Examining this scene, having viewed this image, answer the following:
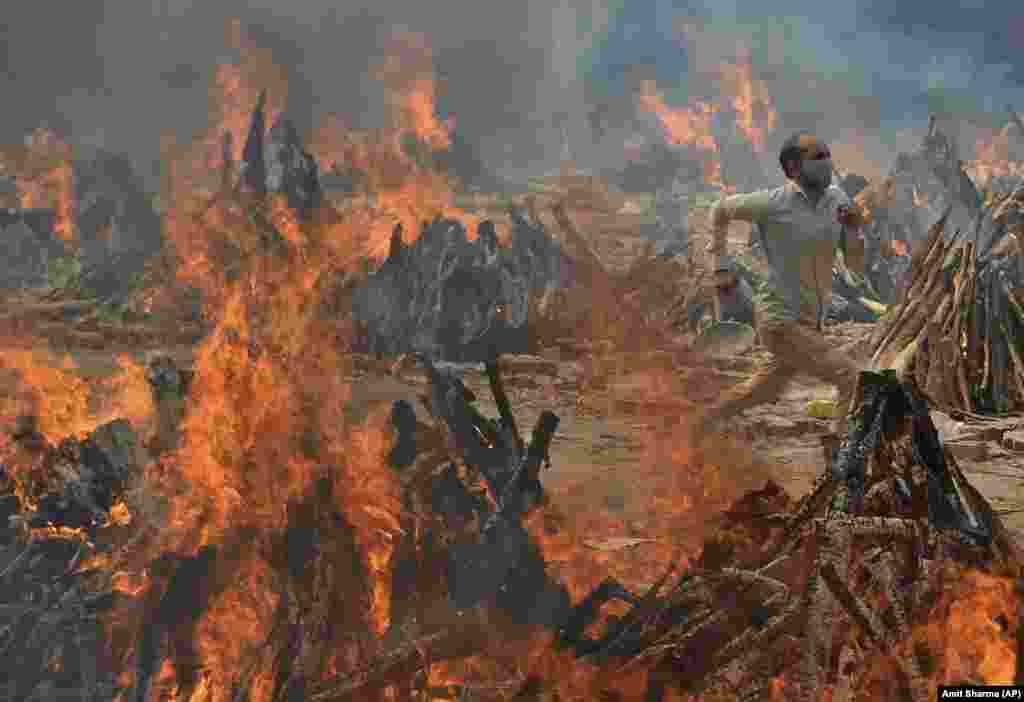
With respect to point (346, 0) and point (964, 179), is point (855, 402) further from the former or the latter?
point (346, 0)

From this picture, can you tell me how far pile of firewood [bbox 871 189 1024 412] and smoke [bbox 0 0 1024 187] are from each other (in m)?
17.2

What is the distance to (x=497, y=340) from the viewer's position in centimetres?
1129

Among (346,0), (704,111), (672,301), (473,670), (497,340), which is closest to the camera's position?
(473,670)

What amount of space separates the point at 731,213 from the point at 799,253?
357 millimetres

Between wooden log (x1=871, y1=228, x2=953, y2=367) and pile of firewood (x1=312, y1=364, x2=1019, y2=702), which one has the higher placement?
wooden log (x1=871, y1=228, x2=953, y2=367)

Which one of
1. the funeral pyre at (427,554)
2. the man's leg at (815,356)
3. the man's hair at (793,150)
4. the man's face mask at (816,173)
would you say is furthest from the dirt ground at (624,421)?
the man's hair at (793,150)

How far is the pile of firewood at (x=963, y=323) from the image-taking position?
242 inches

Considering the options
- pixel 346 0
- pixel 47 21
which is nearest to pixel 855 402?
pixel 346 0

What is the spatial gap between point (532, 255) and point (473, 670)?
10291 millimetres

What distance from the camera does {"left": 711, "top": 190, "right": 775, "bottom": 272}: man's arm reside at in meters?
3.92

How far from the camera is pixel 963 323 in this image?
6.53 m

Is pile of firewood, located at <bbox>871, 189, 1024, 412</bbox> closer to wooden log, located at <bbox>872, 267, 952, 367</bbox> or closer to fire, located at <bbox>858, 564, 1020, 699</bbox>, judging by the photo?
wooden log, located at <bbox>872, 267, 952, 367</bbox>

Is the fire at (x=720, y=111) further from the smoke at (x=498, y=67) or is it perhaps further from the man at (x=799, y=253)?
the man at (x=799, y=253)

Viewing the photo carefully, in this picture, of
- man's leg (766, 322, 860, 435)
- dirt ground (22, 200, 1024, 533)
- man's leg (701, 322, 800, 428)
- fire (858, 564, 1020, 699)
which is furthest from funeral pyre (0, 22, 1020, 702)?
man's leg (766, 322, 860, 435)
